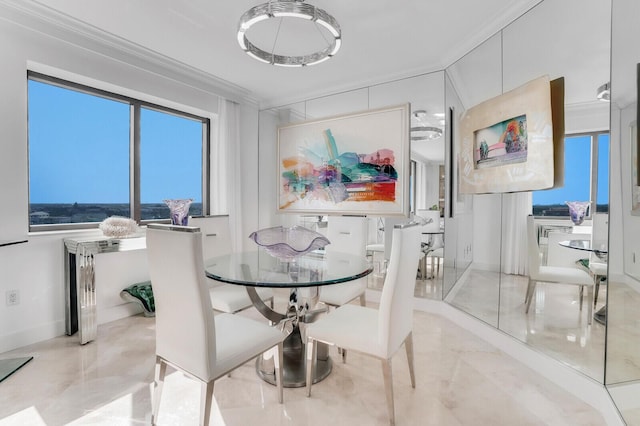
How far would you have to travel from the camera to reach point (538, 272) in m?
2.30

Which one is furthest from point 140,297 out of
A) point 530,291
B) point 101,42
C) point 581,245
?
point 581,245

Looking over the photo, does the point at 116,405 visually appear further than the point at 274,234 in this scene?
No

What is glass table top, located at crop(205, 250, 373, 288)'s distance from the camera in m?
1.72

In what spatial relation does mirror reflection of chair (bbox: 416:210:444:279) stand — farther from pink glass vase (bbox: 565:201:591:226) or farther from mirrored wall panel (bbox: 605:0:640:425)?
mirrored wall panel (bbox: 605:0:640:425)

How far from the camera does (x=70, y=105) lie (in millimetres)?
2975

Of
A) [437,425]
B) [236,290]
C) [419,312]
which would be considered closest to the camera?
[437,425]

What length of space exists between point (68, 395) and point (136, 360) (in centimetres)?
45

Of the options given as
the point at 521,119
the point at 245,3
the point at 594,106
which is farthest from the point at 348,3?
the point at 594,106

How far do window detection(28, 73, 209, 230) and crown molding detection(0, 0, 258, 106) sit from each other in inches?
16.5

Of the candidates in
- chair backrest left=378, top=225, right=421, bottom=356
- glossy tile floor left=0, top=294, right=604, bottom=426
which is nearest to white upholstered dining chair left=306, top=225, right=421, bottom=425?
chair backrest left=378, top=225, right=421, bottom=356

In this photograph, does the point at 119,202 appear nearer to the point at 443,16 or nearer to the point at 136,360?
the point at 136,360

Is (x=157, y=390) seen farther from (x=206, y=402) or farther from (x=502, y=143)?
(x=502, y=143)

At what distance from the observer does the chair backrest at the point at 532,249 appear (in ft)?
7.56

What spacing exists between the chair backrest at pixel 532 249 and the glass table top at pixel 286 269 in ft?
4.20
